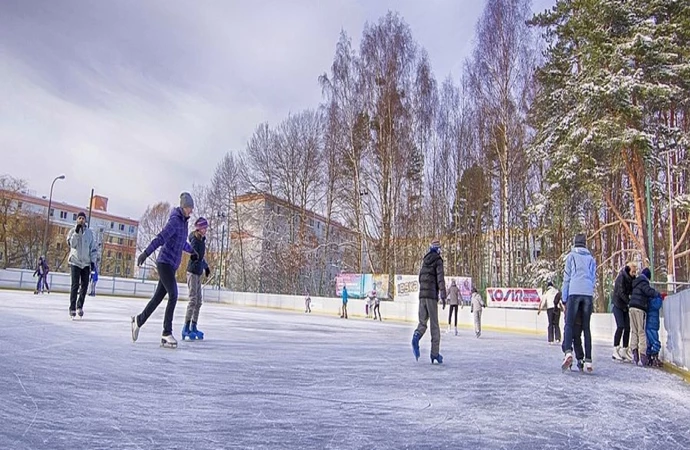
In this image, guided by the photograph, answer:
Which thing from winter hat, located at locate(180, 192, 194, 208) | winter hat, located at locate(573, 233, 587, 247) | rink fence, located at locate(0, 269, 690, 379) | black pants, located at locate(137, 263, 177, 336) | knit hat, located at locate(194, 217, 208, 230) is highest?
winter hat, located at locate(180, 192, 194, 208)

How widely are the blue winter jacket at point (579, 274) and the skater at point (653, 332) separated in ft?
7.40

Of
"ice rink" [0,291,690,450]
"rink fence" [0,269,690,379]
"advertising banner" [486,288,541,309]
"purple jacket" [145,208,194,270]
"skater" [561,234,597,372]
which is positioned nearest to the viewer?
"ice rink" [0,291,690,450]

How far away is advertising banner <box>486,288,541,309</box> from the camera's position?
17922 millimetres

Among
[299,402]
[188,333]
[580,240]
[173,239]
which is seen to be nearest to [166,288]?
[173,239]

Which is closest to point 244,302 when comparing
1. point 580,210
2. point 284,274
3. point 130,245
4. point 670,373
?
point 284,274

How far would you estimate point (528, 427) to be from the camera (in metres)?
3.06

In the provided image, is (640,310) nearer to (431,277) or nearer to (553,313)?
(431,277)

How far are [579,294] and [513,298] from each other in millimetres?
13664

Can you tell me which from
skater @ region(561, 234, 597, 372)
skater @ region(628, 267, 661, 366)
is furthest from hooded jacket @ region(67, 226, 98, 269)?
skater @ region(628, 267, 661, 366)

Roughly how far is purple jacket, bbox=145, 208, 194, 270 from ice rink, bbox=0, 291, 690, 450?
98 centimetres

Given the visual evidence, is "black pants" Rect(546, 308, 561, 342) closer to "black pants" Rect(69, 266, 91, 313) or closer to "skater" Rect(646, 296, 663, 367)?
"skater" Rect(646, 296, 663, 367)

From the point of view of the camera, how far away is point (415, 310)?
2161 cm

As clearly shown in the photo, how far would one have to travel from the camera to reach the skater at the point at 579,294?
561 centimetres

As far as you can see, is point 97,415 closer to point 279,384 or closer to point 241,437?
point 241,437
